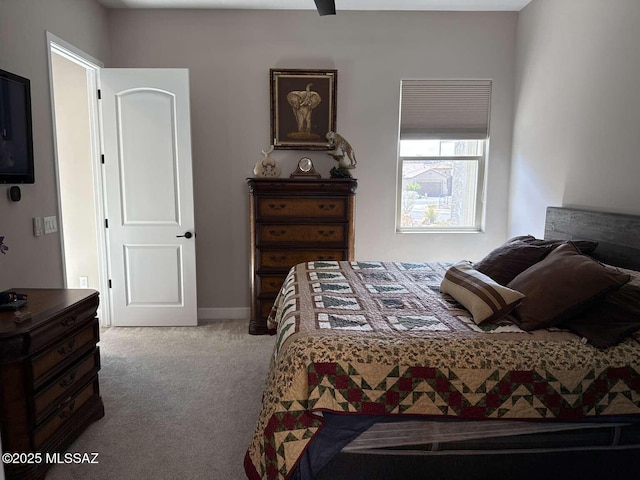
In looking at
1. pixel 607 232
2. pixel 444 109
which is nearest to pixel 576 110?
pixel 607 232

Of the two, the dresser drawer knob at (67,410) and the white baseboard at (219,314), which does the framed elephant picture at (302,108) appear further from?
the dresser drawer knob at (67,410)

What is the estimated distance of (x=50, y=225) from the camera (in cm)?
297

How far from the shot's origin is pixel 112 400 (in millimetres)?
2693

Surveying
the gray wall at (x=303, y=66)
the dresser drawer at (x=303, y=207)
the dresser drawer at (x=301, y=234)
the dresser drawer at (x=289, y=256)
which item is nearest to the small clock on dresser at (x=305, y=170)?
the gray wall at (x=303, y=66)

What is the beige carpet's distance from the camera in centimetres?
209

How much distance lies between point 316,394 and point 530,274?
→ 1.26 metres

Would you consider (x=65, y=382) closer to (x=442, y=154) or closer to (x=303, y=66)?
(x=303, y=66)

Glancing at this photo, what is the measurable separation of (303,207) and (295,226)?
0.59 feet

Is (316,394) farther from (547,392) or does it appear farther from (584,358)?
(584,358)

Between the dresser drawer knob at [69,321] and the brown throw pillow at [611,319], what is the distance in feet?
7.57

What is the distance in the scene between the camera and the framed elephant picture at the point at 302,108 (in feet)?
13.2

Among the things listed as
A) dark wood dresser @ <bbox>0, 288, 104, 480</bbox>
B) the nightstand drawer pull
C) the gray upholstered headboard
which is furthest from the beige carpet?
the gray upholstered headboard

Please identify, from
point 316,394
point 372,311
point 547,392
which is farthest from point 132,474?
point 547,392

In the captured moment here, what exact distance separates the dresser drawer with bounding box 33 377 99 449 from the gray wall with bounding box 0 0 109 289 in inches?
31.2
